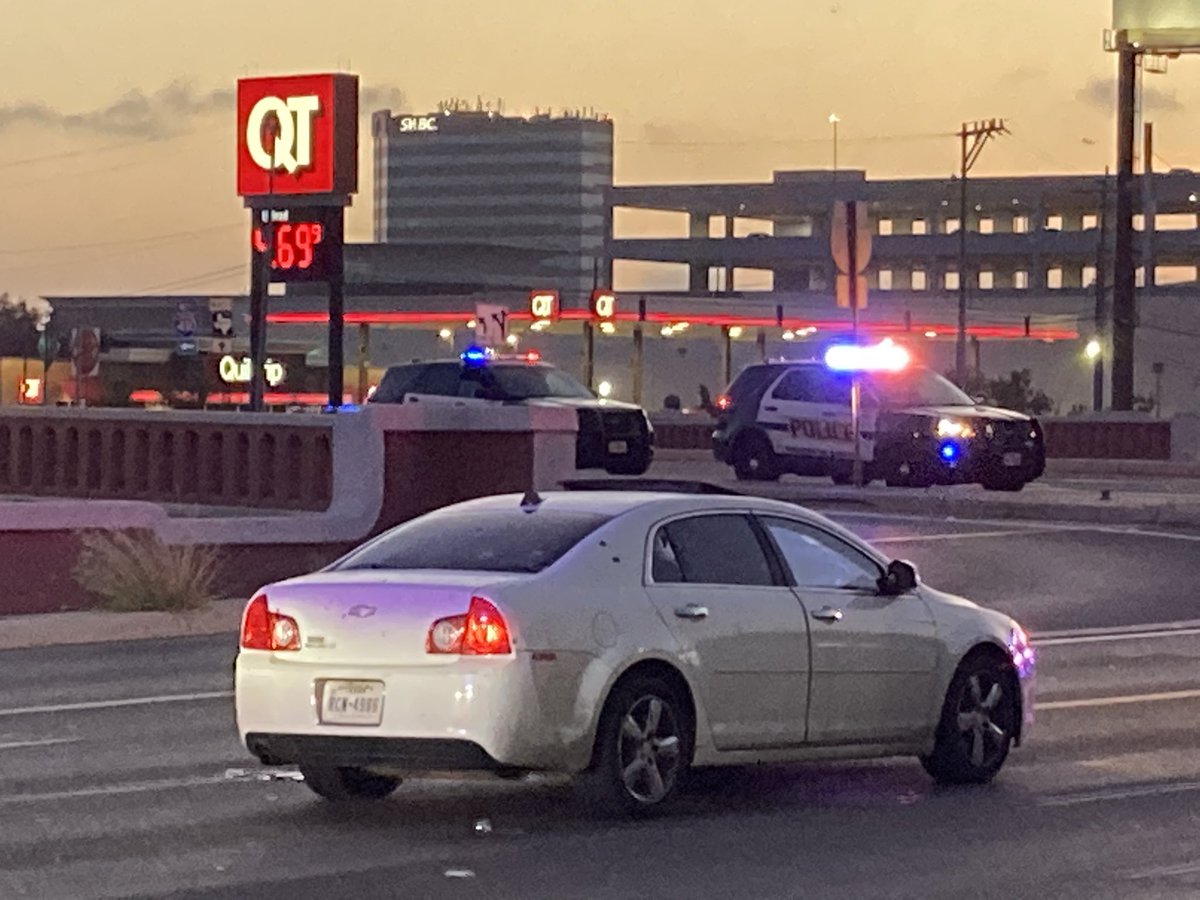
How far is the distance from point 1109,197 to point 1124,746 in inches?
3819

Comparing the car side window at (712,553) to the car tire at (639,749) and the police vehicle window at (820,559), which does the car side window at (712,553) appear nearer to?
the police vehicle window at (820,559)

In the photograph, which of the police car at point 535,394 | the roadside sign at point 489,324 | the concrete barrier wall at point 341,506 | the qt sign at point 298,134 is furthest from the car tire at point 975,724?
the roadside sign at point 489,324

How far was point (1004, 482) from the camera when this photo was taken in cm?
3469

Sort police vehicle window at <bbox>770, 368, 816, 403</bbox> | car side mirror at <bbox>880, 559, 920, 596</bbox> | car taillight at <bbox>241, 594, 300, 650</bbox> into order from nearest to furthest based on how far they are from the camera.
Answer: car taillight at <bbox>241, 594, 300, 650</bbox>, car side mirror at <bbox>880, 559, 920, 596</bbox>, police vehicle window at <bbox>770, 368, 816, 403</bbox>

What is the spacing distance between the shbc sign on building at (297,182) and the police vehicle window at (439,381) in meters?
2.67

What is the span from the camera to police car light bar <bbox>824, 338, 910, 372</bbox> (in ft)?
113

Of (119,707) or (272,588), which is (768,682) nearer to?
(272,588)

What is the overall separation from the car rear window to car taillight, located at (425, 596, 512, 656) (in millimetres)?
489

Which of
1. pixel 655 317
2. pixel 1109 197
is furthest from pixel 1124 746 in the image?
pixel 1109 197

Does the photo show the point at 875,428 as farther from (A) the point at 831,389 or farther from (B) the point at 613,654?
(B) the point at 613,654

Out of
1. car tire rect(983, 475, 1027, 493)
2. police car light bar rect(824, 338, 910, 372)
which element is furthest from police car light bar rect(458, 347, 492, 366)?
car tire rect(983, 475, 1027, 493)

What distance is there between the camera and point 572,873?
31.2 feet

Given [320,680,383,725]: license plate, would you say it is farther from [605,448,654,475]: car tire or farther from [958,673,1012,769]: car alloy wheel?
[605,448,654,475]: car tire

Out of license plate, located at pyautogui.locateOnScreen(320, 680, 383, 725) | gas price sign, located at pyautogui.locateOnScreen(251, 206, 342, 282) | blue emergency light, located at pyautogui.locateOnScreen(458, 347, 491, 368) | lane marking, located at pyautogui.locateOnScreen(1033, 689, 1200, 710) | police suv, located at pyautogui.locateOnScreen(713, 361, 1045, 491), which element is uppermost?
gas price sign, located at pyautogui.locateOnScreen(251, 206, 342, 282)
